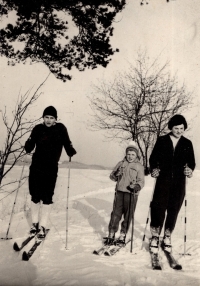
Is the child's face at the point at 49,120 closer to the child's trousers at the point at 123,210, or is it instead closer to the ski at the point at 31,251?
the child's trousers at the point at 123,210

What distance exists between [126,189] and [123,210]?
289mm

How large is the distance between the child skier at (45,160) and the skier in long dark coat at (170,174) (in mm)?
1199

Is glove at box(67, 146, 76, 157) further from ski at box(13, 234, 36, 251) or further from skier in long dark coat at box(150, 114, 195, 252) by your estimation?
ski at box(13, 234, 36, 251)

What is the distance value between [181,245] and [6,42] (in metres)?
4.24

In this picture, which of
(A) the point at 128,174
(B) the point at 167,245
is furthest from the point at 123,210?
(B) the point at 167,245

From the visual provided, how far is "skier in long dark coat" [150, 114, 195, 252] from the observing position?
3594 mm

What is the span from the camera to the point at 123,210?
387 centimetres

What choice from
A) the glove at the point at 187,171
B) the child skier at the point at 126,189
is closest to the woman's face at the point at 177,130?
the glove at the point at 187,171

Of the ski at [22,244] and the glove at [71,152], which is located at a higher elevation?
the glove at [71,152]

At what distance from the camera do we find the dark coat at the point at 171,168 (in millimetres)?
3594

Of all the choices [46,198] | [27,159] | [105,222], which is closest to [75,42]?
[27,159]

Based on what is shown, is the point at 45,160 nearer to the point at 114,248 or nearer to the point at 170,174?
the point at 114,248

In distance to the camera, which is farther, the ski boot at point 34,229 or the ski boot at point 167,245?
the ski boot at point 34,229

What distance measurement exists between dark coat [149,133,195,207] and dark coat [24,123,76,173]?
3.92ft
